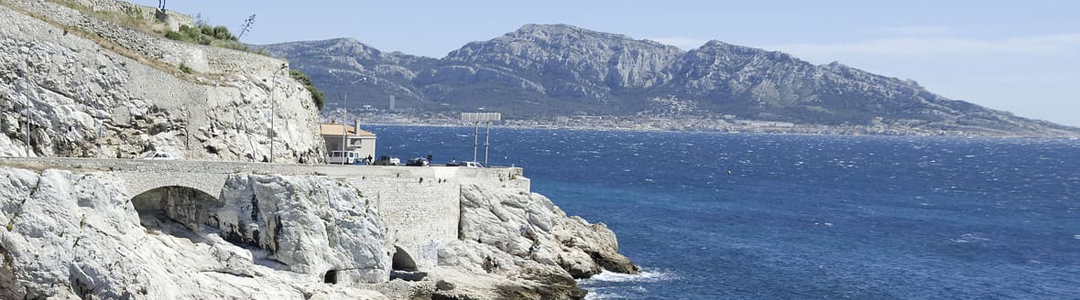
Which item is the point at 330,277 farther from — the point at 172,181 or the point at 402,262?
the point at 172,181

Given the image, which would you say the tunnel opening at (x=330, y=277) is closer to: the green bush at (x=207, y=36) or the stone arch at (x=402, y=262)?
the stone arch at (x=402, y=262)

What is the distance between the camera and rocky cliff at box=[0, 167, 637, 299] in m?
39.8

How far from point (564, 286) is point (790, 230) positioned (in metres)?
33.4

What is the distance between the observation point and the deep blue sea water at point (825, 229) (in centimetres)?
6356

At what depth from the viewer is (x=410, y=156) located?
163 meters

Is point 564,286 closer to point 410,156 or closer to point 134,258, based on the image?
point 134,258

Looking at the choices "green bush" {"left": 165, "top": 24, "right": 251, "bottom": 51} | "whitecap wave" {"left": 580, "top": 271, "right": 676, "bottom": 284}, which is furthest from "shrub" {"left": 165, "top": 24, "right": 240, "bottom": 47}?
"whitecap wave" {"left": 580, "top": 271, "right": 676, "bottom": 284}

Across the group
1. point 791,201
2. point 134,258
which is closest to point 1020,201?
point 791,201

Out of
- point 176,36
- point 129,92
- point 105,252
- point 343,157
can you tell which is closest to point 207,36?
point 176,36

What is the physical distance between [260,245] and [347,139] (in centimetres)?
2350

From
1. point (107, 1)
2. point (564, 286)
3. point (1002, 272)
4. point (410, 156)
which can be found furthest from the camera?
point (410, 156)

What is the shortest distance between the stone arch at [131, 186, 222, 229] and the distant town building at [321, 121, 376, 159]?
20010 millimetres

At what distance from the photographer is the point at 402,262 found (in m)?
54.9

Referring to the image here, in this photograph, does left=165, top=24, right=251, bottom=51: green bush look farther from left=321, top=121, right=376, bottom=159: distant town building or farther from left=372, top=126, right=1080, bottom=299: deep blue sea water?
→ left=372, top=126, right=1080, bottom=299: deep blue sea water
